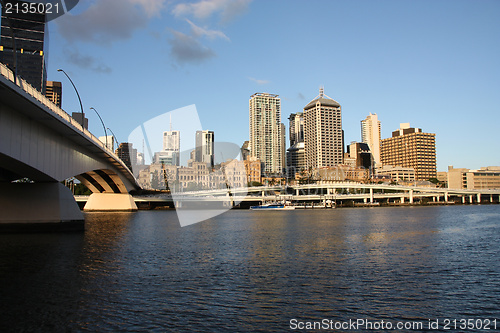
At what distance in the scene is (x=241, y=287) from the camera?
20.2 m

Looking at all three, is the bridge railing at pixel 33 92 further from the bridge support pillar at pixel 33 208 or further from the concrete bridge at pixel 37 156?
the bridge support pillar at pixel 33 208

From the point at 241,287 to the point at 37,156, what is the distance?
28.3 m

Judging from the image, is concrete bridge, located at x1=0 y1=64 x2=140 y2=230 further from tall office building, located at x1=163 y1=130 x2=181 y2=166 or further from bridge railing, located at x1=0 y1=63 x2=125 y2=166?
tall office building, located at x1=163 y1=130 x2=181 y2=166

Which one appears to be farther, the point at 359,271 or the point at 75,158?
the point at 75,158

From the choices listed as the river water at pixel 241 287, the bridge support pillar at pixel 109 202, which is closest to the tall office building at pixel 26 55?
the bridge support pillar at pixel 109 202

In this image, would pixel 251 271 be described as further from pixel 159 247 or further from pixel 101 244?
pixel 101 244

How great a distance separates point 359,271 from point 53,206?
115ft

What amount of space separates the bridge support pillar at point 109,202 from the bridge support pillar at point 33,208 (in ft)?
217

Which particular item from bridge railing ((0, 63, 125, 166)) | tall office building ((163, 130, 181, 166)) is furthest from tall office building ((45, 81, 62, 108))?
bridge railing ((0, 63, 125, 166))

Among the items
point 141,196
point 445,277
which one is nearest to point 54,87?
point 141,196

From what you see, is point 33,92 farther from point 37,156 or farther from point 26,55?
point 26,55

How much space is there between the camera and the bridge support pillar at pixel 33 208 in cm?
4381

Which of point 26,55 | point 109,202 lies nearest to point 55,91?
point 26,55

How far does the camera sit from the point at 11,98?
101 ft
